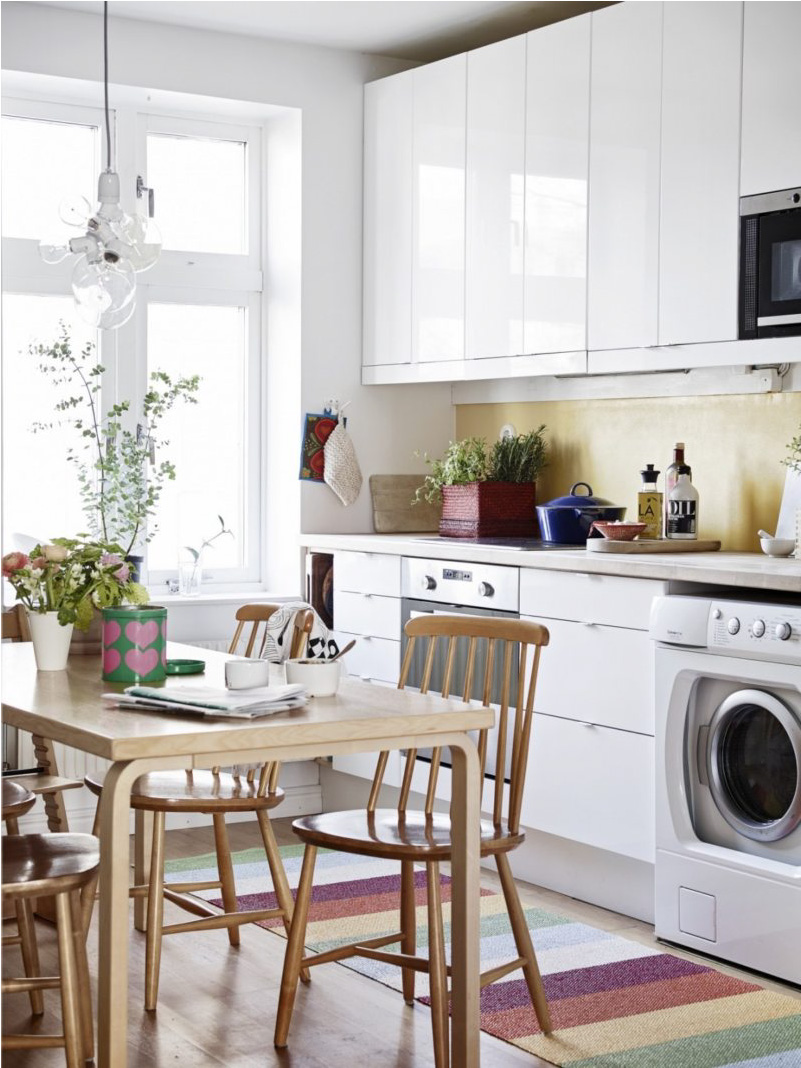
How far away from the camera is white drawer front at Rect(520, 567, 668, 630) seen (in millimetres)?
3408

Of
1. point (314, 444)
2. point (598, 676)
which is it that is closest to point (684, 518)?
point (598, 676)

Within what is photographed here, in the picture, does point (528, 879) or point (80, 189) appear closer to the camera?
point (528, 879)

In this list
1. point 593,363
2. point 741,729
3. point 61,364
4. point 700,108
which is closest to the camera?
point 741,729

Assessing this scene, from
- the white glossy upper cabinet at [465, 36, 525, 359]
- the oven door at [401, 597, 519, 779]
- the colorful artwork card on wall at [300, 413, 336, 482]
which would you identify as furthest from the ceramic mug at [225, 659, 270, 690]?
the colorful artwork card on wall at [300, 413, 336, 482]

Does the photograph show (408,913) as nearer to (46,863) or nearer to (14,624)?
(46,863)

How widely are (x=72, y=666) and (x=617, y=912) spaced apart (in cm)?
172

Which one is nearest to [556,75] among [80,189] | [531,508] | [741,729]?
[531,508]

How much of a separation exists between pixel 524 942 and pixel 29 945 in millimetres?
1065

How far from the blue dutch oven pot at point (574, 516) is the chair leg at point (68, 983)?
2326mm

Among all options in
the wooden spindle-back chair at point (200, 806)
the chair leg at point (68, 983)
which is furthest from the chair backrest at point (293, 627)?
the chair leg at point (68, 983)

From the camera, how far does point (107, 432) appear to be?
458cm

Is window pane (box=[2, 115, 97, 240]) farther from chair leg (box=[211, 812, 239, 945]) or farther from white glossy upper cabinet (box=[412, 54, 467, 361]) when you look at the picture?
chair leg (box=[211, 812, 239, 945])

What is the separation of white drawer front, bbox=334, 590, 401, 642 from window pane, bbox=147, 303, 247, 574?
0.65 meters

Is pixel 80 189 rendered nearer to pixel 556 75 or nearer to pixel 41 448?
pixel 41 448
